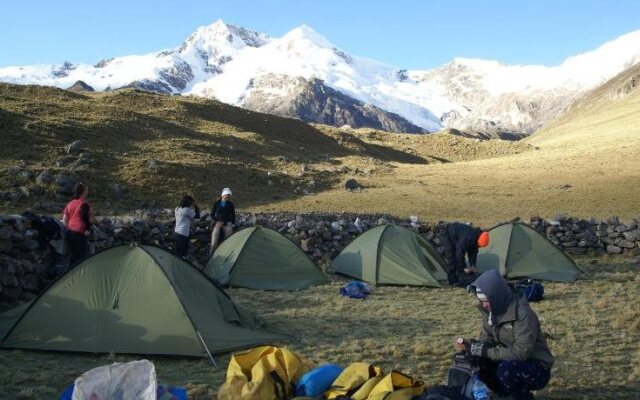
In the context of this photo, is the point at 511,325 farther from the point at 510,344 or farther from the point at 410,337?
the point at 410,337

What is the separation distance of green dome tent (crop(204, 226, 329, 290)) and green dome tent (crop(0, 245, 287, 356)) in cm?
442

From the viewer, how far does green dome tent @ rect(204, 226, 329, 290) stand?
13984 mm

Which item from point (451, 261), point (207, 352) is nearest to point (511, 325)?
point (207, 352)

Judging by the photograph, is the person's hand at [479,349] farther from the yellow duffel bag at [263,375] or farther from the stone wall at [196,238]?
the stone wall at [196,238]

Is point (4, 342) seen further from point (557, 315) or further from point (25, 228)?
point (557, 315)

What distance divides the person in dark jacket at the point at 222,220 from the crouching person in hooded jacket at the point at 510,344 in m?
10.2

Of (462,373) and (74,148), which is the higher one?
(74,148)

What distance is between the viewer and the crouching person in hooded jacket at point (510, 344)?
612 centimetres

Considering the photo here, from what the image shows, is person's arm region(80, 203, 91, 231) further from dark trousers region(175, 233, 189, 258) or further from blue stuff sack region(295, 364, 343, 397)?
blue stuff sack region(295, 364, 343, 397)

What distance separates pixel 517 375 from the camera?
6191 millimetres

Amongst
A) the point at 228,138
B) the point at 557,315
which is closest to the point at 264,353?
the point at 557,315

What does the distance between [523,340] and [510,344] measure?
211 mm

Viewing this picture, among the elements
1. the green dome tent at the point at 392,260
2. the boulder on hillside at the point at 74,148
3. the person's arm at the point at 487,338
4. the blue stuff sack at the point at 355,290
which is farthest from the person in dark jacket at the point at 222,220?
the boulder on hillside at the point at 74,148

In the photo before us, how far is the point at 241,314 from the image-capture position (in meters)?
9.76
